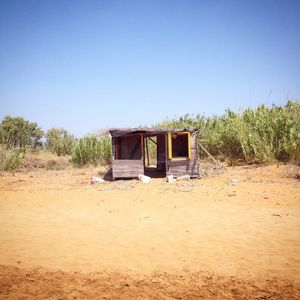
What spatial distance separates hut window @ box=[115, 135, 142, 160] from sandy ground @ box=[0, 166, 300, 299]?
472 cm

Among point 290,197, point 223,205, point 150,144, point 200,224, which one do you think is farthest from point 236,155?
point 200,224

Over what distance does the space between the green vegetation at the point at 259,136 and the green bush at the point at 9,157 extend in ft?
34.5

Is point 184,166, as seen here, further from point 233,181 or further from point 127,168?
point 127,168

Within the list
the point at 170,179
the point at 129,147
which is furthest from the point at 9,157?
the point at 170,179

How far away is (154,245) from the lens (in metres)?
4.88

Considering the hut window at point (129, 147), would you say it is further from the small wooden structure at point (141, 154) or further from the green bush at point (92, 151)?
the green bush at point (92, 151)

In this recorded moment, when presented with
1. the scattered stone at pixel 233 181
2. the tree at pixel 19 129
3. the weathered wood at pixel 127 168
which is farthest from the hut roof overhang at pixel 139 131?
the tree at pixel 19 129

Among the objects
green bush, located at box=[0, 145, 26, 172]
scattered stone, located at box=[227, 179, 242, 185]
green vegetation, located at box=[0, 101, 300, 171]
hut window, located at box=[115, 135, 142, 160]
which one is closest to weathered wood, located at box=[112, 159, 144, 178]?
hut window, located at box=[115, 135, 142, 160]

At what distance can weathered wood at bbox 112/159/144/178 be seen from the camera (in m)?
13.0

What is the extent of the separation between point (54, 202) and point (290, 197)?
7.39m

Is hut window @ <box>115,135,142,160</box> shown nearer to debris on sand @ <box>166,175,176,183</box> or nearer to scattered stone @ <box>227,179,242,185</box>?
debris on sand @ <box>166,175,176,183</box>

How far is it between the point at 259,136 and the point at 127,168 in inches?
296

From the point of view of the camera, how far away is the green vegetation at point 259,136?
13.3m

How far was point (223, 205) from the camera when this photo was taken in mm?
7484
